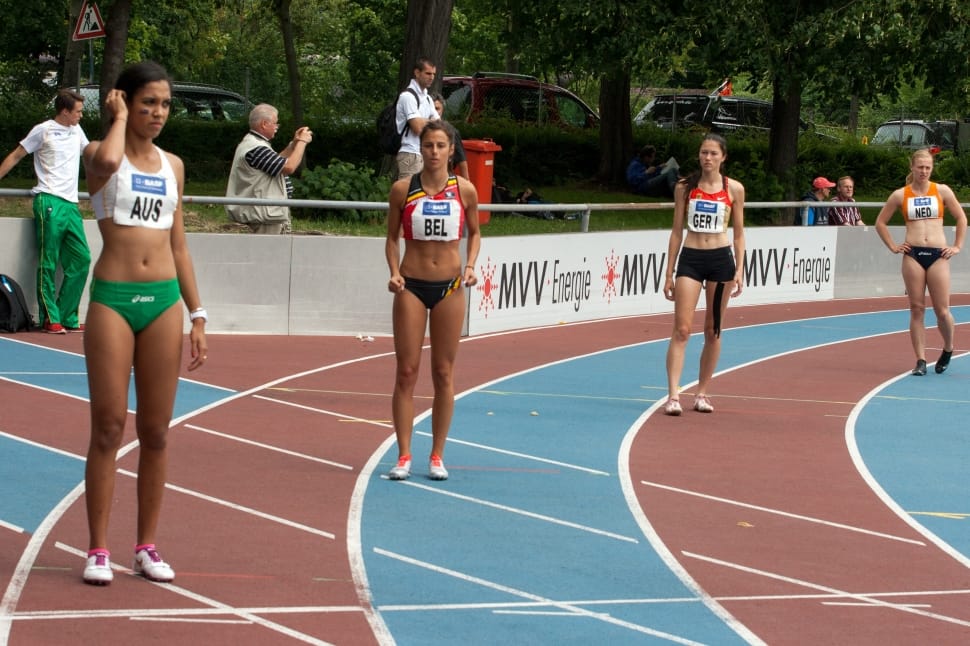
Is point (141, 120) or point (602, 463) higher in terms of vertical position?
point (141, 120)

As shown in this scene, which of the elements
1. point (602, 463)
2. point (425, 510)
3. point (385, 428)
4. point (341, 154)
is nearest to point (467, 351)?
point (385, 428)

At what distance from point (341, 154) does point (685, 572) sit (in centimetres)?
1953

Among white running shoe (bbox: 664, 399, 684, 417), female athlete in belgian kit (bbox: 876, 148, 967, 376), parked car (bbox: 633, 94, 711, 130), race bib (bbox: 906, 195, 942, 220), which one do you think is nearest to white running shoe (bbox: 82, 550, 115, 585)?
A: white running shoe (bbox: 664, 399, 684, 417)

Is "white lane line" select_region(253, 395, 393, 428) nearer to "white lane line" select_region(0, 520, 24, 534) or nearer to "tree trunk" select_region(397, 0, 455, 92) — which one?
"white lane line" select_region(0, 520, 24, 534)

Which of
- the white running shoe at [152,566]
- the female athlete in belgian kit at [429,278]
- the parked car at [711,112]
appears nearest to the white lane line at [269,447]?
the female athlete in belgian kit at [429,278]

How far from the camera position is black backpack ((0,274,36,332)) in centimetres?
1390

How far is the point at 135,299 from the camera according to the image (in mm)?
5984

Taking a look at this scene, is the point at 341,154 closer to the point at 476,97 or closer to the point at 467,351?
the point at 476,97

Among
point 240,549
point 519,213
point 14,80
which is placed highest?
point 14,80

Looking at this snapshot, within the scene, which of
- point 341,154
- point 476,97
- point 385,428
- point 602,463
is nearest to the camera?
point 602,463

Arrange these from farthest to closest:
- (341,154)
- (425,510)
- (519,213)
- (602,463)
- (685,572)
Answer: (341,154), (519,213), (602,463), (425,510), (685,572)

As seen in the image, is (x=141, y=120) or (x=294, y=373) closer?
(x=141, y=120)

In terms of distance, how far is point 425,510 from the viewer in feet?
26.0

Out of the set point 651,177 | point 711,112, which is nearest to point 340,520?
point 651,177
